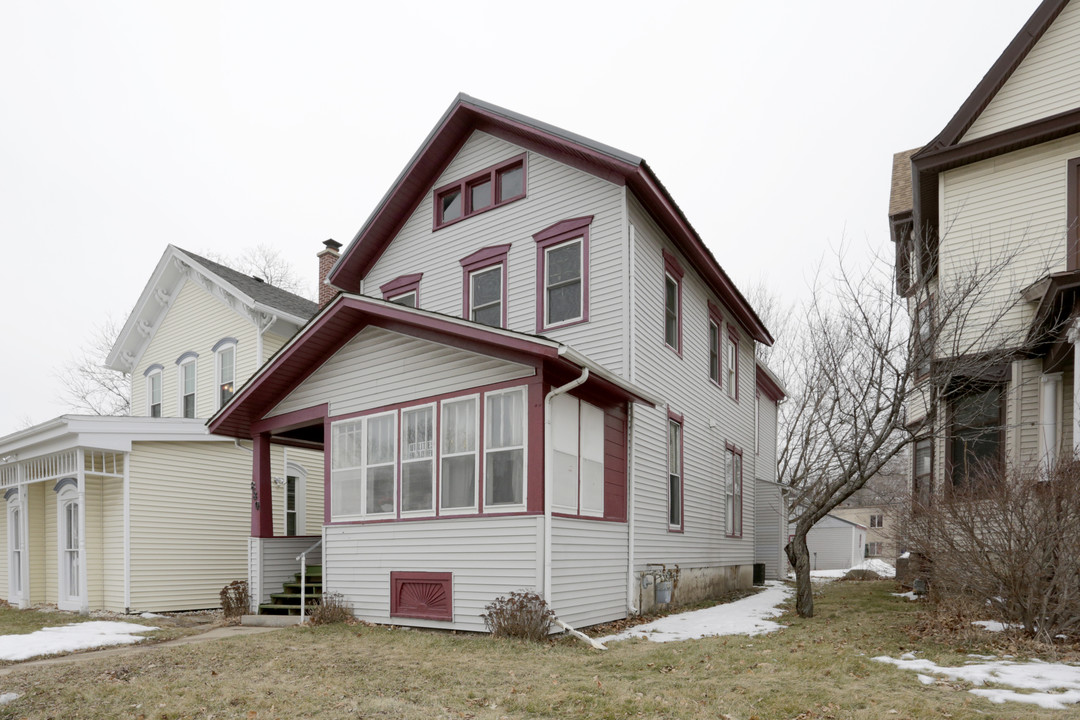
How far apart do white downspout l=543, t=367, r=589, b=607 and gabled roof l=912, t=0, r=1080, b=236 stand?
8.35 meters

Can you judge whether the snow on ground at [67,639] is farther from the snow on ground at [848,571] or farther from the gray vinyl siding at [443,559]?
the snow on ground at [848,571]

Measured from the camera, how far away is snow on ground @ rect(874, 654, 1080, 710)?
6219 millimetres

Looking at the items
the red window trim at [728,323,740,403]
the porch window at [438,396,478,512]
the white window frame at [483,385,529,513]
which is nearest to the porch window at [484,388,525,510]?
the white window frame at [483,385,529,513]

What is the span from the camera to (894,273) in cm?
1318

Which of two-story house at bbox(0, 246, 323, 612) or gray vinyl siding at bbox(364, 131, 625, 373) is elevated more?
gray vinyl siding at bbox(364, 131, 625, 373)

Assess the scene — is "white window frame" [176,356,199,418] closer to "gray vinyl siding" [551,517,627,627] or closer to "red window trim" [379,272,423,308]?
"red window trim" [379,272,423,308]

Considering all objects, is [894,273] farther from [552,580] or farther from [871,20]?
[871,20]

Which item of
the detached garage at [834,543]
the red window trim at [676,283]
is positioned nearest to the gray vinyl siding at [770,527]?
the red window trim at [676,283]

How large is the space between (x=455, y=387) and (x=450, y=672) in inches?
166

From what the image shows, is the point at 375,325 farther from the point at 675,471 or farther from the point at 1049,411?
the point at 1049,411

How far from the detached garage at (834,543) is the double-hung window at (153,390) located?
3503cm

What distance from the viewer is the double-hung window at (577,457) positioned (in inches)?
400

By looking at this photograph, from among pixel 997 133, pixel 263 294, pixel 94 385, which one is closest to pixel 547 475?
pixel 997 133

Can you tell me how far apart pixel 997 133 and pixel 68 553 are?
19842mm
